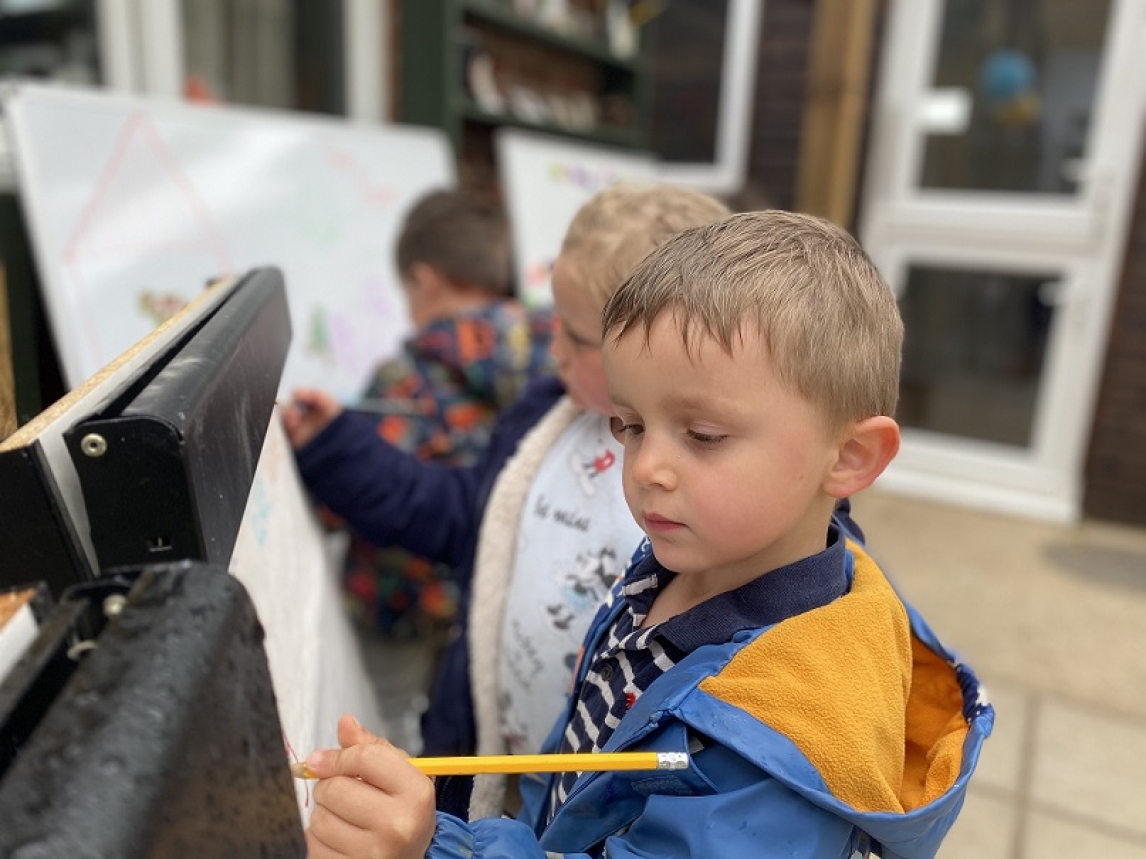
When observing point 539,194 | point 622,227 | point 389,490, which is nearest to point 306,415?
point 389,490

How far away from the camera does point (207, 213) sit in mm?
1770

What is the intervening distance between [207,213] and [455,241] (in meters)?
0.51

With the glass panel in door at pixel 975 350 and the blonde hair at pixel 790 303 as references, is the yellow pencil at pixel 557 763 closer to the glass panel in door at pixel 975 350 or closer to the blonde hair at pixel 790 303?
the blonde hair at pixel 790 303

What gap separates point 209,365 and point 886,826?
487mm

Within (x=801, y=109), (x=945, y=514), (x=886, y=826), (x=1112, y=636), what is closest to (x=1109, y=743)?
(x=1112, y=636)

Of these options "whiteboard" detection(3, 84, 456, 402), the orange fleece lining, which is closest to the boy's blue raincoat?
the orange fleece lining

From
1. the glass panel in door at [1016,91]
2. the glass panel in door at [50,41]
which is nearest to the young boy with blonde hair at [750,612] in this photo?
the glass panel in door at [50,41]

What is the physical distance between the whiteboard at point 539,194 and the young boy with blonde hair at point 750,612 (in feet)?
7.03

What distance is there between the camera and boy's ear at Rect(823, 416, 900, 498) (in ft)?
1.93

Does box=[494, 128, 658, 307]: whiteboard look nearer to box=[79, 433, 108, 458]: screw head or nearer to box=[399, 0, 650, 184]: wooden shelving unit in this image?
box=[399, 0, 650, 184]: wooden shelving unit

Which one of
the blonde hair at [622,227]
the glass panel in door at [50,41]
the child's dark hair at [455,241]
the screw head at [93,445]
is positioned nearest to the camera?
Answer: the screw head at [93,445]

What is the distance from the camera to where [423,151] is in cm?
247

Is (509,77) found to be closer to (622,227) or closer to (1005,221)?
(1005,221)

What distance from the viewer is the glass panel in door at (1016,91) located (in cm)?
325
